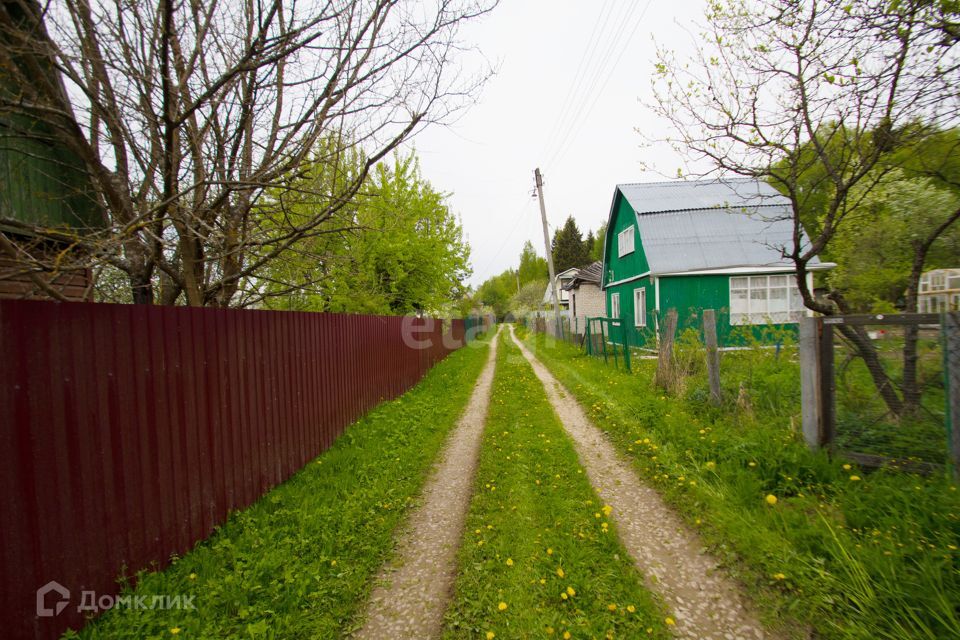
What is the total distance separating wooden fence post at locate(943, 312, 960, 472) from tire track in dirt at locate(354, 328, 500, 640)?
3974 mm

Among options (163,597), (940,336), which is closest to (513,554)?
(163,597)

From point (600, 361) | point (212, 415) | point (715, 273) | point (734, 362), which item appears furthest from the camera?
point (715, 273)

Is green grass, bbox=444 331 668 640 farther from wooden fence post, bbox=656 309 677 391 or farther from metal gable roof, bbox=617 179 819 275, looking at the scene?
metal gable roof, bbox=617 179 819 275

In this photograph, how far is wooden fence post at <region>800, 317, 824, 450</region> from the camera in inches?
154

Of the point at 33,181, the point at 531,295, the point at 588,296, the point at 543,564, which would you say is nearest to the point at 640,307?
the point at 588,296

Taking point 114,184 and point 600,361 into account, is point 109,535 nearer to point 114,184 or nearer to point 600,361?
point 114,184

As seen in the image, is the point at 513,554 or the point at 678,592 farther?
the point at 513,554

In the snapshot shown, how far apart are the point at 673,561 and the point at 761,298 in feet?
48.9

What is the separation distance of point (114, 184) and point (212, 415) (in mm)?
2603

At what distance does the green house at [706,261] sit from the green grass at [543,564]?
413 inches

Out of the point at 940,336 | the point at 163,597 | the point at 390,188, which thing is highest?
the point at 390,188

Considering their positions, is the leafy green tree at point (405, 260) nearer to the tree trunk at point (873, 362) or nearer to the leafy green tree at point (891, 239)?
the tree trunk at point (873, 362)

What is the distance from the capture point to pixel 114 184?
386 centimetres

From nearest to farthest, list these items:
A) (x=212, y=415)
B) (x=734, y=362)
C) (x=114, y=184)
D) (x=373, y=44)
Result: 1. (x=212, y=415)
2. (x=114, y=184)
3. (x=373, y=44)
4. (x=734, y=362)
